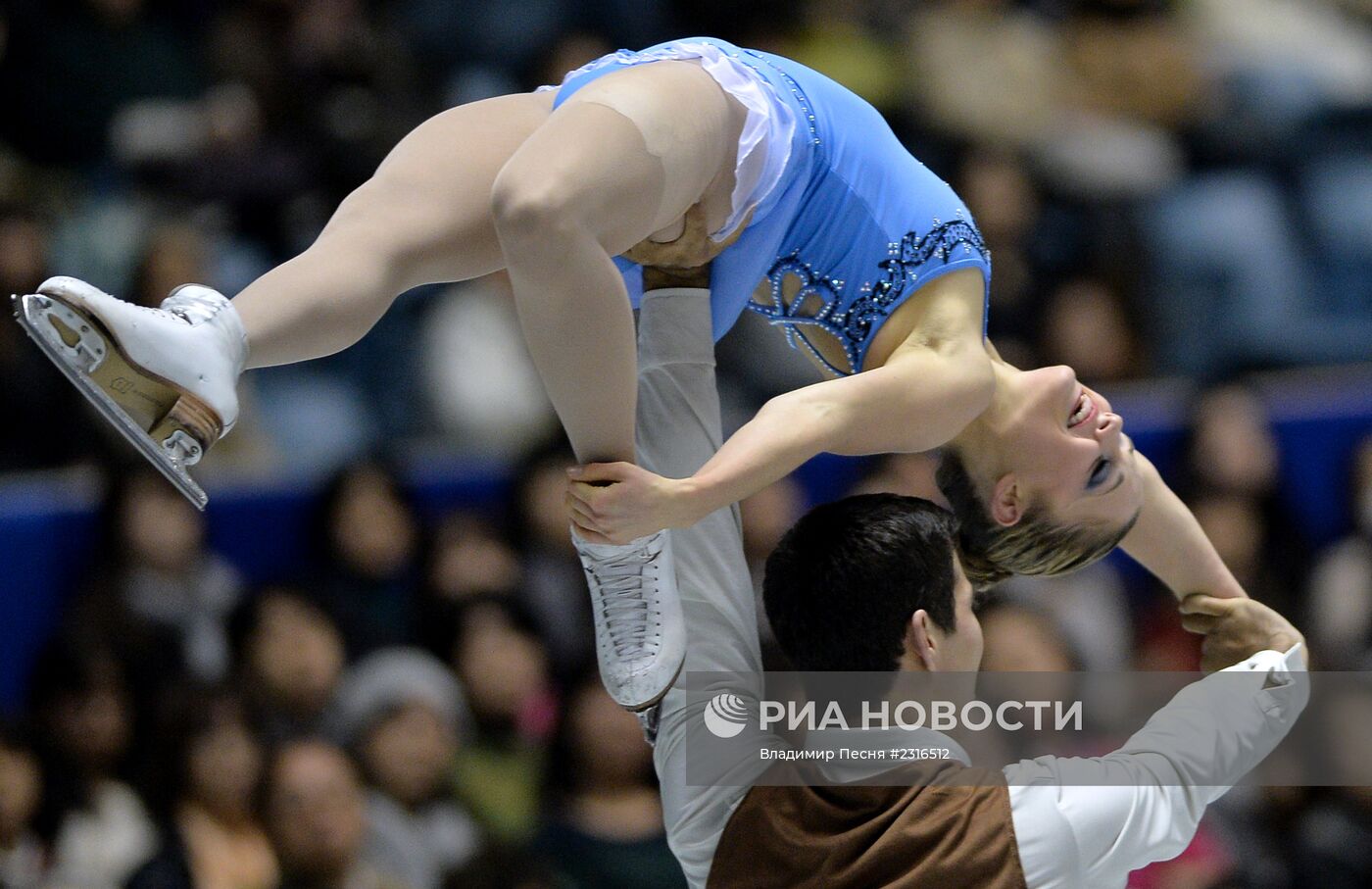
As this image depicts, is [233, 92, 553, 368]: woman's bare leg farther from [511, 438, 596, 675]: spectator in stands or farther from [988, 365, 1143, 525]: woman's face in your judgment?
[511, 438, 596, 675]: spectator in stands

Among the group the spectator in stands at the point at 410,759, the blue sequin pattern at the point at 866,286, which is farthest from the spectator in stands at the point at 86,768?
the blue sequin pattern at the point at 866,286

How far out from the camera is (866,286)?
3051mm

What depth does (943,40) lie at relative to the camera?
5992mm

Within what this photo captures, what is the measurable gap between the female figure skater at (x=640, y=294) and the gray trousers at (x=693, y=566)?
2.2 inches

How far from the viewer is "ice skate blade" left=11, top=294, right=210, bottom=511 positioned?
2.50 metres

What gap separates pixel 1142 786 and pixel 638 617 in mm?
728

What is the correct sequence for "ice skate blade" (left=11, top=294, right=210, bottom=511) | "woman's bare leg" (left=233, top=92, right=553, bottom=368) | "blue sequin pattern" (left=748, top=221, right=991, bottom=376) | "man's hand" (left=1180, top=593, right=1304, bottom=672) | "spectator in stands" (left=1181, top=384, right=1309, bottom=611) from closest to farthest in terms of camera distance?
"ice skate blade" (left=11, top=294, right=210, bottom=511), "woman's bare leg" (left=233, top=92, right=553, bottom=368), "blue sequin pattern" (left=748, top=221, right=991, bottom=376), "man's hand" (left=1180, top=593, right=1304, bottom=672), "spectator in stands" (left=1181, top=384, right=1309, bottom=611)

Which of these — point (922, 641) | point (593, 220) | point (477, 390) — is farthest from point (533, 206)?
point (477, 390)

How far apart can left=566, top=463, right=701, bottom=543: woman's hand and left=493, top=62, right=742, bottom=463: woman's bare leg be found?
0.05 m

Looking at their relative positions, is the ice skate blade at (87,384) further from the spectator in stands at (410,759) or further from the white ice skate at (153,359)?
the spectator in stands at (410,759)

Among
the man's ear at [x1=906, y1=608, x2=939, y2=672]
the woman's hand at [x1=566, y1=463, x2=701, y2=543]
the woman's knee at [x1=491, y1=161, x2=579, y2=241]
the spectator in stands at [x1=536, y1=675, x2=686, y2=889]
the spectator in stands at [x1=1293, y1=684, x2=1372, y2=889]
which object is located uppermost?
the woman's knee at [x1=491, y1=161, x2=579, y2=241]

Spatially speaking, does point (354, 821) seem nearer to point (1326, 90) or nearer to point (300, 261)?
point (300, 261)

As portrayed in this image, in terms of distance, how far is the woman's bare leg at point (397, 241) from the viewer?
272 cm

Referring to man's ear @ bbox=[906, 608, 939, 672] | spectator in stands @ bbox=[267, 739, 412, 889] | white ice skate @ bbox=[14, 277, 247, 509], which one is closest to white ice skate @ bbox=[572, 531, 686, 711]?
man's ear @ bbox=[906, 608, 939, 672]
